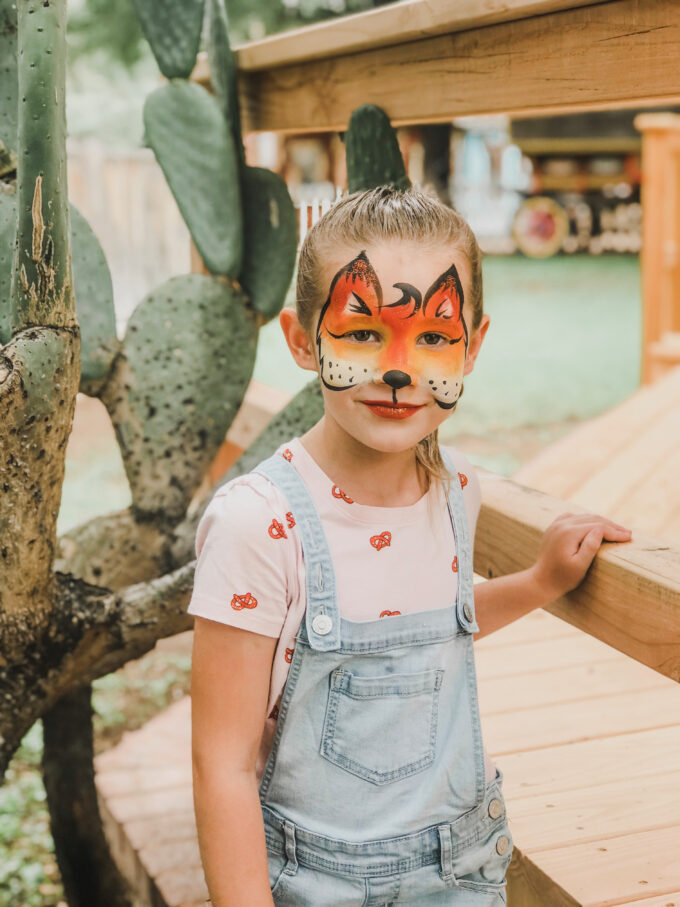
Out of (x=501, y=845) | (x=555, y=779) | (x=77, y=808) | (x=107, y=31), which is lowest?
(x=77, y=808)

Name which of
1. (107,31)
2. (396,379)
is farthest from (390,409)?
(107,31)

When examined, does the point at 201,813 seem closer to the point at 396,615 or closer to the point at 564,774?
the point at 396,615

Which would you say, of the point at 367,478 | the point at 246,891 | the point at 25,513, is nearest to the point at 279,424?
the point at 25,513

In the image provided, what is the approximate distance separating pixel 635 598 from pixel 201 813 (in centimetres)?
52

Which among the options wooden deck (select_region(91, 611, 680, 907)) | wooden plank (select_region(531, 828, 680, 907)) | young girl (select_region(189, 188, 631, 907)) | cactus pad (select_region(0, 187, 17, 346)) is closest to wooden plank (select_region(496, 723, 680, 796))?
wooden deck (select_region(91, 611, 680, 907))

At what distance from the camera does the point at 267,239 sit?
197 centimetres

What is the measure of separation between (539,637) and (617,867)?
86 centimetres

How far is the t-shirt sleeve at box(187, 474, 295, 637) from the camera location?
42.8 inches

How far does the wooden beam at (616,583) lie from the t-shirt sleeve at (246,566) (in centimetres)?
37

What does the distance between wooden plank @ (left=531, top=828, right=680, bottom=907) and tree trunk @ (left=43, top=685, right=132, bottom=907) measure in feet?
2.82

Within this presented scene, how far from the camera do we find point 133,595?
5.54ft

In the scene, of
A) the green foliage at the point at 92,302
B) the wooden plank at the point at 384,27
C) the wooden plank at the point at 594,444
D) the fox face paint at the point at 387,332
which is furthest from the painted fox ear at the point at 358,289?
the wooden plank at the point at 594,444

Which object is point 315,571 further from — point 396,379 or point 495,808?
point 495,808

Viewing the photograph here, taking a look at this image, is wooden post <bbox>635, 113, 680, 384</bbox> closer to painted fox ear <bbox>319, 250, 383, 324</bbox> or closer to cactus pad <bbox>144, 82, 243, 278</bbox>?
cactus pad <bbox>144, 82, 243, 278</bbox>
